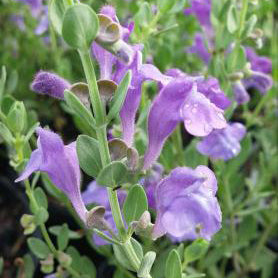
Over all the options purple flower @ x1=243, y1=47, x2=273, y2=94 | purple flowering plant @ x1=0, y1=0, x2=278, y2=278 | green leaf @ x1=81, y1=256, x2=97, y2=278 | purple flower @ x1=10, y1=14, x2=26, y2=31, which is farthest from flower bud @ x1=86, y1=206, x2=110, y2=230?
purple flower @ x1=10, y1=14, x2=26, y2=31

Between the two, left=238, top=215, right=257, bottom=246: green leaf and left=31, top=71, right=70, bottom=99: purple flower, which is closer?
left=31, top=71, right=70, bottom=99: purple flower

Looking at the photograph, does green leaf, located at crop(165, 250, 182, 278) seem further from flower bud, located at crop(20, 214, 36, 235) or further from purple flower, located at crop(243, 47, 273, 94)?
purple flower, located at crop(243, 47, 273, 94)

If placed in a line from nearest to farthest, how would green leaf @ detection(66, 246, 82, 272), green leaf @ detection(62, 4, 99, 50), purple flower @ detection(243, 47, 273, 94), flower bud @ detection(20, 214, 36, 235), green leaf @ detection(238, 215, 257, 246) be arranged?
green leaf @ detection(62, 4, 99, 50) → flower bud @ detection(20, 214, 36, 235) → green leaf @ detection(66, 246, 82, 272) → purple flower @ detection(243, 47, 273, 94) → green leaf @ detection(238, 215, 257, 246)

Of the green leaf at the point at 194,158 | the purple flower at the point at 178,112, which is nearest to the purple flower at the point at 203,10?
the green leaf at the point at 194,158

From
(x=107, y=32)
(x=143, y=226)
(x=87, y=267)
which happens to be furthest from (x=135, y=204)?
(x=87, y=267)

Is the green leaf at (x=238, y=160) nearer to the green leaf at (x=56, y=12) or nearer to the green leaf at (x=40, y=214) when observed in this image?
the green leaf at (x=40, y=214)

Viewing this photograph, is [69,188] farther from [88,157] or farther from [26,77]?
[26,77]

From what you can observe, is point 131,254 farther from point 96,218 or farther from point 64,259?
point 64,259

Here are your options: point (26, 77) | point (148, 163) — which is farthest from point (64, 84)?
point (26, 77)
